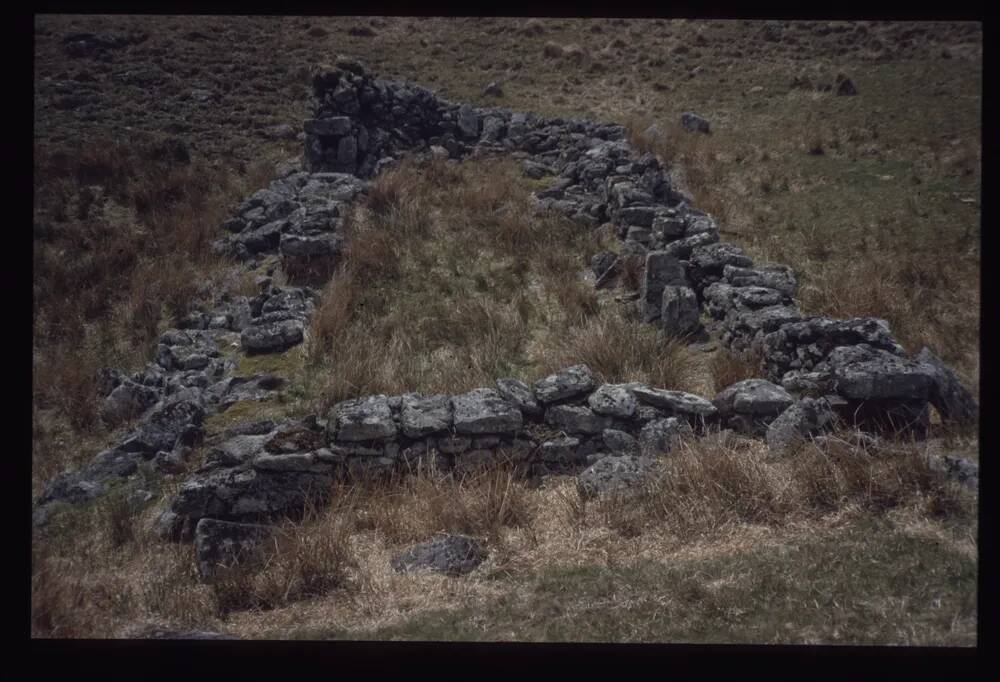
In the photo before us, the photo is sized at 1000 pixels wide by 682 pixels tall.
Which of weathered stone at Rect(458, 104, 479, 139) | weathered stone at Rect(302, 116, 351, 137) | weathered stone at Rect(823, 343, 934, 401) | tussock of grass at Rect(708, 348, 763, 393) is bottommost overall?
tussock of grass at Rect(708, 348, 763, 393)

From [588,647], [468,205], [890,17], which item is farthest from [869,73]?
[588,647]

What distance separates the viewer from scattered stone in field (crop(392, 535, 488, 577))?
4176 mm

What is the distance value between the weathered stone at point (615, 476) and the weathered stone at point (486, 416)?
64cm

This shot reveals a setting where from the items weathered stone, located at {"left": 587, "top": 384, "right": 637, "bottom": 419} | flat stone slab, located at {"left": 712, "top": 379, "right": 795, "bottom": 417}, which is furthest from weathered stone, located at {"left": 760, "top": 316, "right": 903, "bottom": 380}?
weathered stone, located at {"left": 587, "top": 384, "right": 637, "bottom": 419}

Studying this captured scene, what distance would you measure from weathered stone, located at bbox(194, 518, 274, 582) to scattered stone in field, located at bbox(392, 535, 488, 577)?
34.9 inches

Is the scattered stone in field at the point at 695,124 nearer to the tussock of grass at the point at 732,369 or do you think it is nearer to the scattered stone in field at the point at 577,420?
the tussock of grass at the point at 732,369

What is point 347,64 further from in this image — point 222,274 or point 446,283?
point 446,283

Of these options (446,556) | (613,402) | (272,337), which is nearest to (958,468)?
(613,402)

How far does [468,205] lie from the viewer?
1182cm

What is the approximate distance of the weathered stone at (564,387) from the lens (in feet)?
17.7

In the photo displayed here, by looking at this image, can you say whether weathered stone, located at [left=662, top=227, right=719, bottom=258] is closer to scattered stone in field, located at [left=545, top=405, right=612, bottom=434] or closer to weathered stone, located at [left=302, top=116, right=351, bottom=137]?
scattered stone in field, located at [left=545, top=405, right=612, bottom=434]

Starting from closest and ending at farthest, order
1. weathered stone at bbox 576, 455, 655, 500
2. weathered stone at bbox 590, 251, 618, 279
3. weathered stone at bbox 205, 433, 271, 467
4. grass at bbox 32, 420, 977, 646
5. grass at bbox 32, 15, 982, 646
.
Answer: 1. grass at bbox 32, 420, 977, 646
2. grass at bbox 32, 15, 982, 646
3. weathered stone at bbox 576, 455, 655, 500
4. weathered stone at bbox 205, 433, 271, 467
5. weathered stone at bbox 590, 251, 618, 279

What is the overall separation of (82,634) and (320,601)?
4.24 ft

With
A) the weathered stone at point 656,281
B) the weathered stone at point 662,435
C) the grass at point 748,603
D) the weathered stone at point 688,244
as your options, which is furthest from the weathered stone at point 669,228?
the grass at point 748,603
